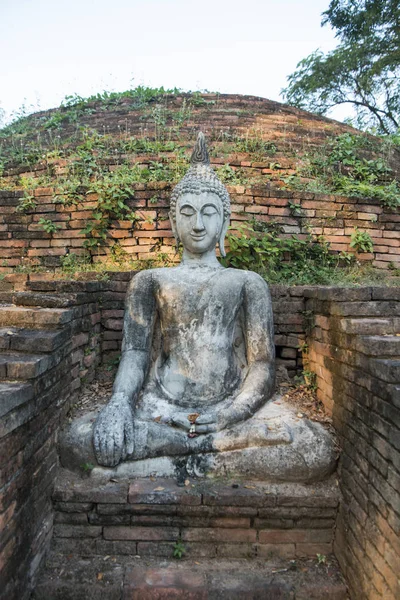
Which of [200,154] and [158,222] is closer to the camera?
[200,154]

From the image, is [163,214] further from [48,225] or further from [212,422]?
[212,422]

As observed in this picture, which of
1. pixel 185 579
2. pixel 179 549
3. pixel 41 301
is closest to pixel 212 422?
pixel 179 549

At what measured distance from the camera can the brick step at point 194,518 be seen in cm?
262

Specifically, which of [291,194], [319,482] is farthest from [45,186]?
[319,482]

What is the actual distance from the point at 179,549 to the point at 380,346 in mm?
1749

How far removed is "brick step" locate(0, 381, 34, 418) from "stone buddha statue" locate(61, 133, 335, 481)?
60 cm

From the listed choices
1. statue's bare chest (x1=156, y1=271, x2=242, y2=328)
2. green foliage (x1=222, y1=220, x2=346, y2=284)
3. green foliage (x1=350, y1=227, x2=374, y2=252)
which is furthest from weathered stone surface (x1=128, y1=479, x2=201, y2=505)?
green foliage (x1=350, y1=227, x2=374, y2=252)

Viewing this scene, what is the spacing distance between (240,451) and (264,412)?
46cm

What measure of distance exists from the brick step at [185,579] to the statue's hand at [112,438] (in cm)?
60

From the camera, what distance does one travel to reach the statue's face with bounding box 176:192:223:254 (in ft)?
11.0

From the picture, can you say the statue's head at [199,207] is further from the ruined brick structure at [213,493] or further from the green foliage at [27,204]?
the green foliage at [27,204]

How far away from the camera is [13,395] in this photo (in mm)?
2162

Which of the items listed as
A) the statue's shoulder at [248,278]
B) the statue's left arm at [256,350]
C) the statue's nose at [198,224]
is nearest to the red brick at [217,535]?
the statue's left arm at [256,350]

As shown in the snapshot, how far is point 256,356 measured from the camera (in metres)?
3.28
